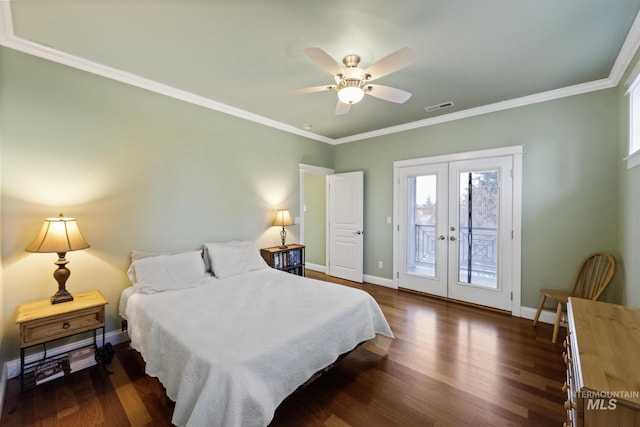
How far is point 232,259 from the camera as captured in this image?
10.5ft

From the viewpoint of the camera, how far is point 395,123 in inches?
167

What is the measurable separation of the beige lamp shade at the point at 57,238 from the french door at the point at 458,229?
4.09m

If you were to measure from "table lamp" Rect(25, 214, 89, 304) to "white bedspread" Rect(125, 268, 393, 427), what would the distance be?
1.68 feet

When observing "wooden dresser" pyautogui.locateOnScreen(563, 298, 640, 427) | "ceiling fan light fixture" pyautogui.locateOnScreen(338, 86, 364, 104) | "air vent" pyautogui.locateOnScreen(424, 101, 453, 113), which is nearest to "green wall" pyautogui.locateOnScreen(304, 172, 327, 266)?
"air vent" pyautogui.locateOnScreen(424, 101, 453, 113)

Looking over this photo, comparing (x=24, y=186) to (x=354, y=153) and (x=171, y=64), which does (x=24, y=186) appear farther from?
(x=354, y=153)

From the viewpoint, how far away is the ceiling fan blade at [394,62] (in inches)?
70.7

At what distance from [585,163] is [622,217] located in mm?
711

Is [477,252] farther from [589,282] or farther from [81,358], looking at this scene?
[81,358]

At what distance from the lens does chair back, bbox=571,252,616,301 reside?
8.59ft

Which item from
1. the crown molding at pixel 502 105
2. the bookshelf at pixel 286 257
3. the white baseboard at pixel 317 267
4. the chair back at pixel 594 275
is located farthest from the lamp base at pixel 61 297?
the chair back at pixel 594 275

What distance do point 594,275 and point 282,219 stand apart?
3.81 meters

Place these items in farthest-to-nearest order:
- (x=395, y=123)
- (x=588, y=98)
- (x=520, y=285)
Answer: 1. (x=395, y=123)
2. (x=520, y=285)
3. (x=588, y=98)

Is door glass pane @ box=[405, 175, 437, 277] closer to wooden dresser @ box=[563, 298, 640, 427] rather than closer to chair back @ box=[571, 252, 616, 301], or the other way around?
chair back @ box=[571, 252, 616, 301]

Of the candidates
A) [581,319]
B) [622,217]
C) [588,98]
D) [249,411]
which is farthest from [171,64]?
[622,217]
